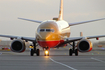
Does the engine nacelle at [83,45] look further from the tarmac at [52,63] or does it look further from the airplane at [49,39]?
the tarmac at [52,63]

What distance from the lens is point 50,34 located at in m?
34.4

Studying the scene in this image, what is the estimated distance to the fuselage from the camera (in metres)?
33.8

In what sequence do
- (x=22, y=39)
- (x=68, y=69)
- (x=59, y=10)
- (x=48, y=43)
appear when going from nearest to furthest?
(x=68, y=69)
(x=48, y=43)
(x=22, y=39)
(x=59, y=10)

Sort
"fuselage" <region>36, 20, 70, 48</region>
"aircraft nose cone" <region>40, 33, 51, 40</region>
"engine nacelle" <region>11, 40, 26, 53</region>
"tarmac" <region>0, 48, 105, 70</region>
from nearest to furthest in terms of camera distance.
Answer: "tarmac" <region>0, 48, 105, 70</region>, "aircraft nose cone" <region>40, 33, 51, 40</region>, "fuselage" <region>36, 20, 70, 48</region>, "engine nacelle" <region>11, 40, 26, 53</region>

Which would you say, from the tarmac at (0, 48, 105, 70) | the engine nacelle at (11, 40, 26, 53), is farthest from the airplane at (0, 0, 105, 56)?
the tarmac at (0, 48, 105, 70)

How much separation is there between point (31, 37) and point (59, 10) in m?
12.1

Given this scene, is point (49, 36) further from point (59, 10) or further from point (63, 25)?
point (59, 10)

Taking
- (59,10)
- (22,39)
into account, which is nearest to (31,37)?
(22,39)

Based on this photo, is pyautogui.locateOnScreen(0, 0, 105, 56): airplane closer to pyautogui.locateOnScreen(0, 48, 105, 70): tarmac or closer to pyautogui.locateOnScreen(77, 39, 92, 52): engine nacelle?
pyautogui.locateOnScreen(77, 39, 92, 52): engine nacelle

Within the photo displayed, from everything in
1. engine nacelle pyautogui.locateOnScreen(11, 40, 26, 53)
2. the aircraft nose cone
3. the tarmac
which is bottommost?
the tarmac

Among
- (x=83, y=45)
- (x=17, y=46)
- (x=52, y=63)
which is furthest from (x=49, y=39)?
(x=52, y=63)

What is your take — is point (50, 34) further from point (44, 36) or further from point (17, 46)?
point (17, 46)

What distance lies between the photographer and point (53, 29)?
3541 centimetres

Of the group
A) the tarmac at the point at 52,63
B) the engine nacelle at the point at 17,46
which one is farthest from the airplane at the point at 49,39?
the tarmac at the point at 52,63
